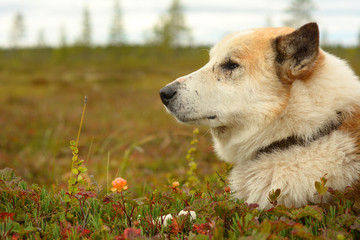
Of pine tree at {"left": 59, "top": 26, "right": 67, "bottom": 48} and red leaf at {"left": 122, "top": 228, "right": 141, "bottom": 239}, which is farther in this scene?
pine tree at {"left": 59, "top": 26, "right": 67, "bottom": 48}

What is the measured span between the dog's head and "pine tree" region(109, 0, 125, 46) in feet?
250

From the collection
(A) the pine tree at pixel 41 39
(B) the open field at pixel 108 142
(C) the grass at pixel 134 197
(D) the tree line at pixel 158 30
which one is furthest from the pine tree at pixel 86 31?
(C) the grass at pixel 134 197

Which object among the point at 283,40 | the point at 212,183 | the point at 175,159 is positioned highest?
the point at 283,40

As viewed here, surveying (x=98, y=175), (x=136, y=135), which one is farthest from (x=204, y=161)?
(x=136, y=135)

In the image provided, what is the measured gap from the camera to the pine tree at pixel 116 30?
7625 cm

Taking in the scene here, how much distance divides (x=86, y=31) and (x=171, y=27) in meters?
20.5

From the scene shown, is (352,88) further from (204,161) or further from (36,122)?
(36,122)

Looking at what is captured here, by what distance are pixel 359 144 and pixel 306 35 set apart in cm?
98

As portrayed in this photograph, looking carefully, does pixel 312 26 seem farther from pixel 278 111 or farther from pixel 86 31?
pixel 86 31

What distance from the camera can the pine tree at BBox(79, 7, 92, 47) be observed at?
79688mm

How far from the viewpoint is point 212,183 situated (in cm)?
347

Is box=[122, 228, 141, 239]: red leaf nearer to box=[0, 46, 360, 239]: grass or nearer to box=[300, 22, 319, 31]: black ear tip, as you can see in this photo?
box=[0, 46, 360, 239]: grass

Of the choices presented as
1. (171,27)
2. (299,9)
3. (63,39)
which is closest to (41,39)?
(63,39)

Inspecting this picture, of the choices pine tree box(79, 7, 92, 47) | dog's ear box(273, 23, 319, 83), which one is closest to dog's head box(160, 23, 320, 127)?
dog's ear box(273, 23, 319, 83)
